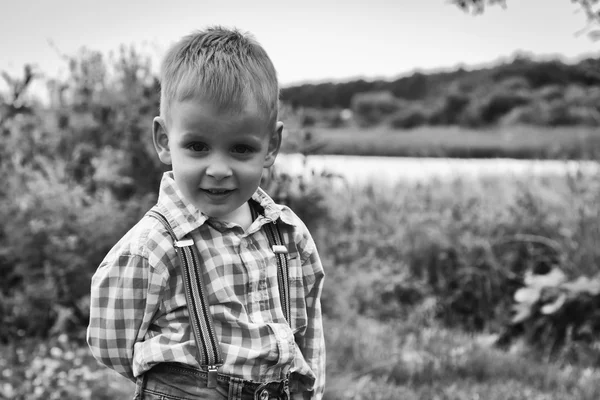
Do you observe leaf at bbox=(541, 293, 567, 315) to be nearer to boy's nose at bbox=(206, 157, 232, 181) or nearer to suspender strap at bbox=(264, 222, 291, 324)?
suspender strap at bbox=(264, 222, 291, 324)

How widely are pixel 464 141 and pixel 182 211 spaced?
344 inches

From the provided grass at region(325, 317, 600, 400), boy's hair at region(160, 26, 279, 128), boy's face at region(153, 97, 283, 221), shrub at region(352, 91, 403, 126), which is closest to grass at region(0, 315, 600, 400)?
grass at region(325, 317, 600, 400)

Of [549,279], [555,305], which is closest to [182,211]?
[555,305]

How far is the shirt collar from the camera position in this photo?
1.75 metres

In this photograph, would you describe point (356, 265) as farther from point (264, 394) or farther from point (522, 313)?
point (264, 394)

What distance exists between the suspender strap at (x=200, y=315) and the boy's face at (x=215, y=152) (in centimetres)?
13

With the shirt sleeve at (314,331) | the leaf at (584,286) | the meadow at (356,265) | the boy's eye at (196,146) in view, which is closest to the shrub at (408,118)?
the meadow at (356,265)

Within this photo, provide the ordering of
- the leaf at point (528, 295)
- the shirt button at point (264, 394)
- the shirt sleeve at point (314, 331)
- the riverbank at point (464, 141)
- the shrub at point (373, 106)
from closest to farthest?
the shirt button at point (264, 394) → the shirt sleeve at point (314, 331) → the leaf at point (528, 295) → the riverbank at point (464, 141) → the shrub at point (373, 106)

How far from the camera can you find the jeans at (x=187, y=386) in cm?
171

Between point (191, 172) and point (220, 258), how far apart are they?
0.23 m

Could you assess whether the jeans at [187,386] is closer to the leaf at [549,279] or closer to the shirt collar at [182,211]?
the shirt collar at [182,211]

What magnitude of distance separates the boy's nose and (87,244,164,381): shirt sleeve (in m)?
0.25

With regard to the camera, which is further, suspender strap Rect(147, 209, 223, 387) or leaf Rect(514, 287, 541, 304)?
leaf Rect(514, 287, 541, 304)

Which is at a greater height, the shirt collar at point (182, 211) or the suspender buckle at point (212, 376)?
the shirt collar at point (182, 211)
